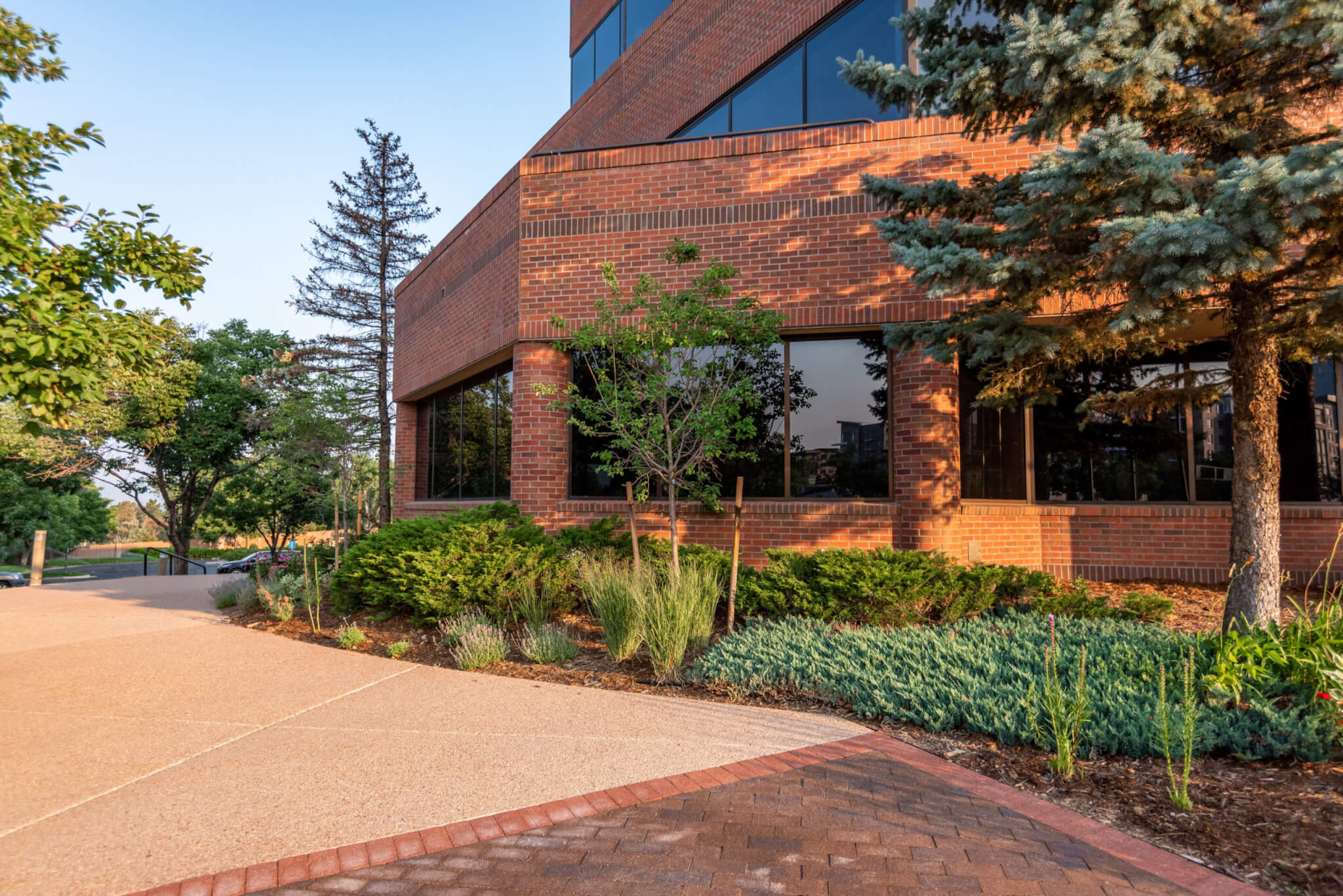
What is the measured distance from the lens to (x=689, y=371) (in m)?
7.77

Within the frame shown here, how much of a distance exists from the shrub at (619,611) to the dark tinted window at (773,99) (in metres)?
8.10

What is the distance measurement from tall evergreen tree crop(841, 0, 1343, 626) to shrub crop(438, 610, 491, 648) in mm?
4910

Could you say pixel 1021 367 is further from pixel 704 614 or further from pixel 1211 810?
pixel 1211 810

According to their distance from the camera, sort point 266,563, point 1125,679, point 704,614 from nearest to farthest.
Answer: point 1125,679 → point 704,614 → point 266,563

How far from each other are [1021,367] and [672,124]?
10125 mm

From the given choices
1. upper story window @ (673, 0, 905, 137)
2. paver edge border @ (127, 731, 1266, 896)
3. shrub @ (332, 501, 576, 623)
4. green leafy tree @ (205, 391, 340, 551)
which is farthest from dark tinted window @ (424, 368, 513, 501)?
paver edge border @ (127, 731, 1266, 896)

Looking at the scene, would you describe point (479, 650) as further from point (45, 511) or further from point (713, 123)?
point (45, 511)

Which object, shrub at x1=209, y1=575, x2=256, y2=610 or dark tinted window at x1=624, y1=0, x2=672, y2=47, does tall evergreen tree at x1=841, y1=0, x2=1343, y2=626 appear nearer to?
shrub at x1=209, y1=575, x2=256, y2=610

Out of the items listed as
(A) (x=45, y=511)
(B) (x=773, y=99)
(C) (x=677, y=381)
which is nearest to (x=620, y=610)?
(C) (x=677, y=381)

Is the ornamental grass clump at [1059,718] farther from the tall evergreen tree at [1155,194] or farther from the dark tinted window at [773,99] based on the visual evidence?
the dark tinted window at [773,99]

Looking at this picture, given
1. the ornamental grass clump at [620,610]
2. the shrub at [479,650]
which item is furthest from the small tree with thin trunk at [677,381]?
the shrub at [479,650]

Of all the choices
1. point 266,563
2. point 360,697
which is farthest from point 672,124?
point 360,697

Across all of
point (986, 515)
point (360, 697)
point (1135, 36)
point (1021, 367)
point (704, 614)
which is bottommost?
point (360, 697)

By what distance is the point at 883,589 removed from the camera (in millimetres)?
6805
